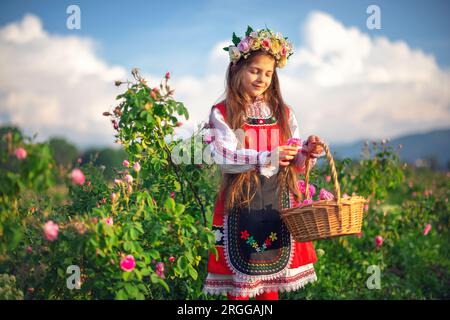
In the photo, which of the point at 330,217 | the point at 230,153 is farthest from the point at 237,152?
the point at 330,217

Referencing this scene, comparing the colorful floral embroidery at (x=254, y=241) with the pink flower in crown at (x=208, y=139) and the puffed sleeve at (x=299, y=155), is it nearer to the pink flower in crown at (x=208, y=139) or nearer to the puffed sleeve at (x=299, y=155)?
the puffed sleeve at (x=299, y=155)

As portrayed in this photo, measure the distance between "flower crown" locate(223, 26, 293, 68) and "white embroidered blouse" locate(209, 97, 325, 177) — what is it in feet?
0.88

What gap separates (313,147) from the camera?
8.69 feet

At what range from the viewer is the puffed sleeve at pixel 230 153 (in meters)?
2.58

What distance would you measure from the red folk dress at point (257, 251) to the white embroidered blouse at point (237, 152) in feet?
0.09

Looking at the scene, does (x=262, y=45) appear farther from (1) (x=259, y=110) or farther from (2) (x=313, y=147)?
(2) (x=313, y=147)

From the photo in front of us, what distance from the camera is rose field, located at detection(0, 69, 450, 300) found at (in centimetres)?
220

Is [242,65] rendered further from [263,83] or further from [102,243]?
[102,243]

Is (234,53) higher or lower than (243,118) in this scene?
higher

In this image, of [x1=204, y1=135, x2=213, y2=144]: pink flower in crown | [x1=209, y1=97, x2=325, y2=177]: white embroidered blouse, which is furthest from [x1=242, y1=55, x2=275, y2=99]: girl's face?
[x1=204, y1=135, x2=213, y2=144]: pink flower in crown

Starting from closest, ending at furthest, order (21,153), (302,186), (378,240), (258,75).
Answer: (21,153) → (258,75) → (302,186) → (378,240)

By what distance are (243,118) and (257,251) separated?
739 millimetres

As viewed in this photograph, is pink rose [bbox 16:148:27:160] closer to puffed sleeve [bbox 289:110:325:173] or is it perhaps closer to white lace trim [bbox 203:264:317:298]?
white lace trim [bbox 203:264:317:298]

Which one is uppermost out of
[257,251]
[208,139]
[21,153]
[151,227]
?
[208,139]
